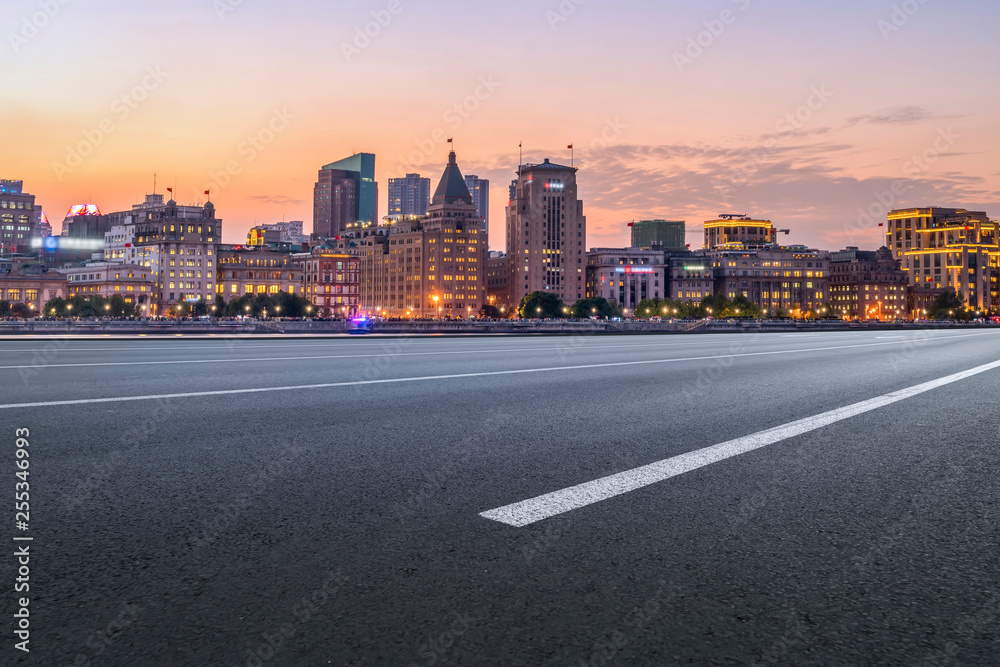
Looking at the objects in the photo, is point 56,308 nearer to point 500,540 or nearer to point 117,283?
point 117,283

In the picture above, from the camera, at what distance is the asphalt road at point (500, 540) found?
278 cm

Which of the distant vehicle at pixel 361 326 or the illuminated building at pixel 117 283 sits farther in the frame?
the illuminated building at pixel 117 283

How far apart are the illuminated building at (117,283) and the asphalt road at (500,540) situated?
197 metres

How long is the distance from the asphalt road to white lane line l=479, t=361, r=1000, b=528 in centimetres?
4

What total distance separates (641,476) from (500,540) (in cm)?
185

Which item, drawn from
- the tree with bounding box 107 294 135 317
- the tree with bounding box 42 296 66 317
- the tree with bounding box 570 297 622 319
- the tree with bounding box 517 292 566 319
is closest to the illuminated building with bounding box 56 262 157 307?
the tree with bounding box 42 296 66 317

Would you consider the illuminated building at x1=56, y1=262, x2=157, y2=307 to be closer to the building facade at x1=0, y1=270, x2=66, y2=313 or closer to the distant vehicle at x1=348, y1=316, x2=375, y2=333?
the building facade at x1=0, y1=270, x2=66, y2=313

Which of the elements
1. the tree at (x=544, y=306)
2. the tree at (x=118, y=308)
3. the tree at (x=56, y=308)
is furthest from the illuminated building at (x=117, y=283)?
the tree at (x=544, y=306)

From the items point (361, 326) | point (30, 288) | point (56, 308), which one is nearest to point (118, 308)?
point (56, 308)

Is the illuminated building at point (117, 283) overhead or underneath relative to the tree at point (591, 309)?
overhead

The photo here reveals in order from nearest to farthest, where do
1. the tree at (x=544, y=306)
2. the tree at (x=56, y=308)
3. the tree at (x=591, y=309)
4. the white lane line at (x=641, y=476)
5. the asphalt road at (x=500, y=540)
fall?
the asphalt road at (x=500, y=540)
the white lane line at (x=641, y=476)
the tree at (x=56, y=308)
the tree at (x=591, y=309)
the tree at (x=544, y=306)

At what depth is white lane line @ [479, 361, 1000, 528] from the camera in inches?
173

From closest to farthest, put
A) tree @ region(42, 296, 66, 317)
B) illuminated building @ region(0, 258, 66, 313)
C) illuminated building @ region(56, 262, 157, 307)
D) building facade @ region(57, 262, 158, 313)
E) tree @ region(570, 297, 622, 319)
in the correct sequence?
tree @ region(42, 296, 66, 317), illuminated building @ region(0, 258, 66, 313), tree @ region(570, 297, 622, 319), illuminated building @ region(56, 262, 157, 307), building facade @ region(57, 262, 158, 313)

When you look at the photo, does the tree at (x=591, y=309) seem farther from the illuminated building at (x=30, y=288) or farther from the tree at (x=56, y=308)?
the illuminated building at (x=30, y=288)
